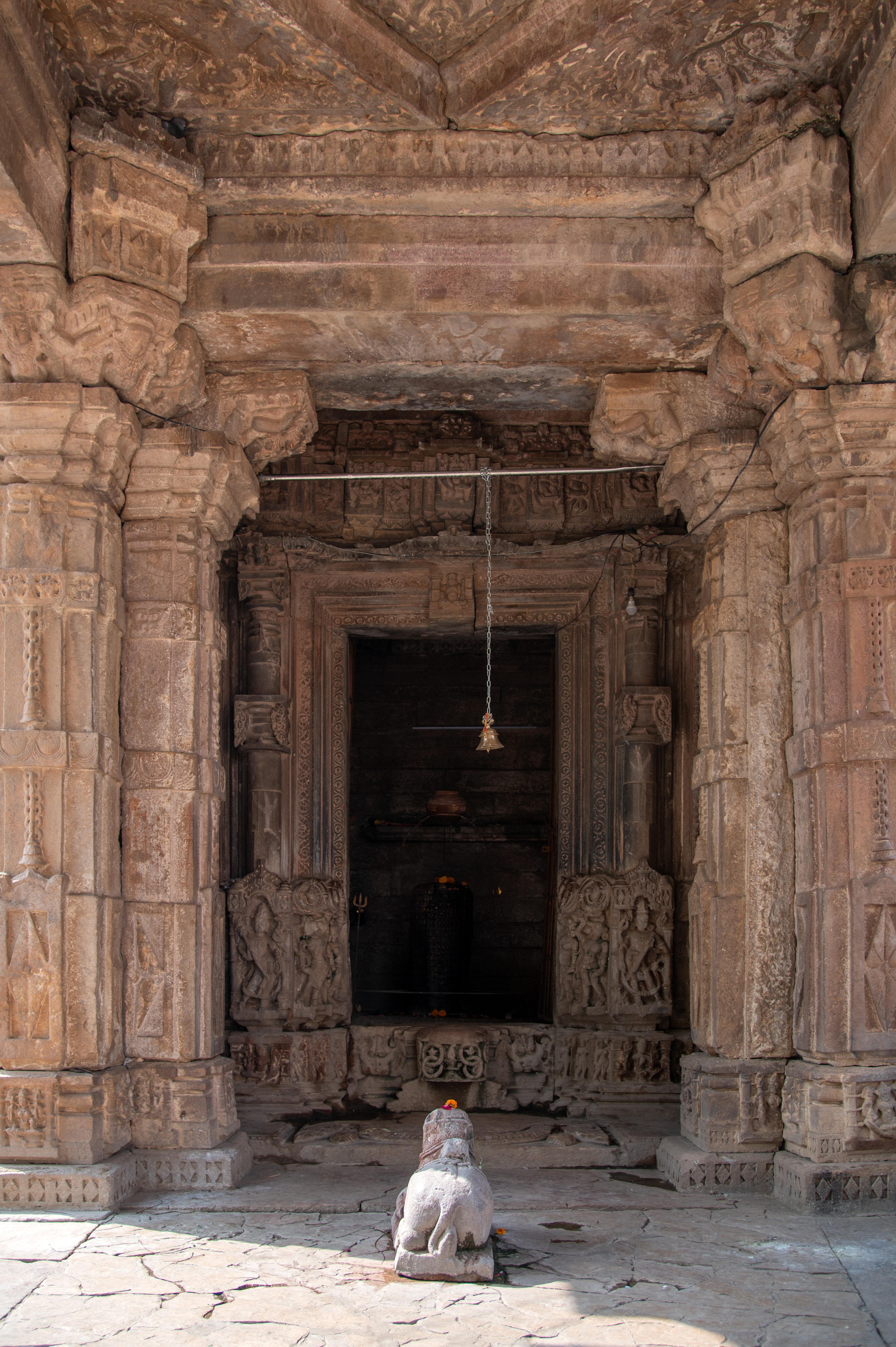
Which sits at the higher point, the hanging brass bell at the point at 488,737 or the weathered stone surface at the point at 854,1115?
the hanging brass bell at the point at 488,737

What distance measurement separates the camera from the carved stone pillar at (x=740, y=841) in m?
5.27

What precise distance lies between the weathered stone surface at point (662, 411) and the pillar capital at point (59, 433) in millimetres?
2317

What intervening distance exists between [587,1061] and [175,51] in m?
5.67

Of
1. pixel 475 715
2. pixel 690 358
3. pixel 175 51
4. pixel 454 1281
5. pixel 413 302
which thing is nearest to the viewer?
pixel 454 1281

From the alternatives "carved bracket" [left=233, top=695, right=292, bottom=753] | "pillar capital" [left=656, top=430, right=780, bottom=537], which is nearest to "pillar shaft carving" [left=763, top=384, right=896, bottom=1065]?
"pillar capital" [left=656, top=430, right=780, bottom=537]

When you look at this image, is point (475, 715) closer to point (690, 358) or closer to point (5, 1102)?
point (690, 358)

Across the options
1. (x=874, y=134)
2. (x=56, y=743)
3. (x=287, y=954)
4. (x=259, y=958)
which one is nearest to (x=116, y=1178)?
(x=56, y=743)

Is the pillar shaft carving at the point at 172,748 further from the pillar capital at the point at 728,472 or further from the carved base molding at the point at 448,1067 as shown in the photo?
the pillar capital at the point at 728,472

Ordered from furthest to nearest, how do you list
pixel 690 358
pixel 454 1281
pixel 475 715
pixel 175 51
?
1. pixel 475 715
2. pixel 690 358
3. pixel 175 51
4. pixel 454 1281

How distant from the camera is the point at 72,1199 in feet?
15.7

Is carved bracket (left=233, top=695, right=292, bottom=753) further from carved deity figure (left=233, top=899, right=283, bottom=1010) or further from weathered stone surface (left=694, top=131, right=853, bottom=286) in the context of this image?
weathered stone surface (left=694, top=131, right=853, bottom=286)

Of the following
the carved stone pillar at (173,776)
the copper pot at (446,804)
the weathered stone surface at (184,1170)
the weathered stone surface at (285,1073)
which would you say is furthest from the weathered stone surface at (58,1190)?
the copper pot at (446,804)

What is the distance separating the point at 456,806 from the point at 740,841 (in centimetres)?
416

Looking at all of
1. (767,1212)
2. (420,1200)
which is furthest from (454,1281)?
(767,1212)
